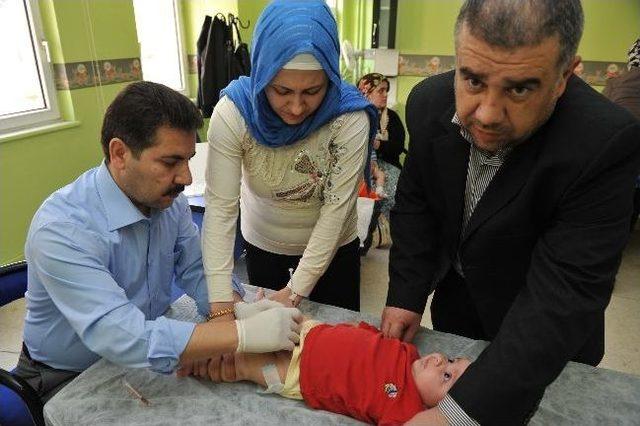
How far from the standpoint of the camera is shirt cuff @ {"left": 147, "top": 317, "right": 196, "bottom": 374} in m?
1.06

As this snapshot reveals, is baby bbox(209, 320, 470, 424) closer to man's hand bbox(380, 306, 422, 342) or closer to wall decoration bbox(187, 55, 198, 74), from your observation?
man's hand bbox(380, 306, 422, 342)

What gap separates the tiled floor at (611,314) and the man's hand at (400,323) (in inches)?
52.3

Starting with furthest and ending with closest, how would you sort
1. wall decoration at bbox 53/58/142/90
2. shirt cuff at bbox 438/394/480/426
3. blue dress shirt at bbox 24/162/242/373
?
1. wall decoration at bbox 53/58/142/90
2. blue dress shirt at bbox 24/162/242/373
3. shirt cuff at bbox 438/394/480/426

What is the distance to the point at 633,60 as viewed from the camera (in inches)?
128

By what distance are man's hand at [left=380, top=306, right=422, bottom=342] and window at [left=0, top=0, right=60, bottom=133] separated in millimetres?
2684

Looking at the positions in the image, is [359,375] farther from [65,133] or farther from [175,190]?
[65,133]

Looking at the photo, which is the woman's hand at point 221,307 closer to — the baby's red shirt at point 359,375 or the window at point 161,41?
the baby's red shirt at point 359,375

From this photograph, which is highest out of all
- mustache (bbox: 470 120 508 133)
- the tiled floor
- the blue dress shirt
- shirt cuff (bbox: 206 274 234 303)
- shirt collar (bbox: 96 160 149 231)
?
mustache (bbox: 470 120 508 133)

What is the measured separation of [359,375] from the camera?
1216 mm

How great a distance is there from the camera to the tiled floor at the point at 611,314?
7.80 feet

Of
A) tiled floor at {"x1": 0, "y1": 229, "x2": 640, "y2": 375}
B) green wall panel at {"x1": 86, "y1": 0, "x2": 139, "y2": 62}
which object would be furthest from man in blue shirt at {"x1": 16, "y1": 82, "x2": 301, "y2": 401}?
green wall panel at {"x1": 86, "y1": 0, "x2": 139, "y2": 62}

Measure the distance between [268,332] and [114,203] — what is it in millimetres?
503

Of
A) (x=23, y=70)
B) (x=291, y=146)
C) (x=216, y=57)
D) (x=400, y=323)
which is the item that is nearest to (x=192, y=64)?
(x=216, y=57)

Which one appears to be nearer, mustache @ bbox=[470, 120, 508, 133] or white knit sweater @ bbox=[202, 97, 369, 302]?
mustache @ bbox=[470, 120, 508, 133]
